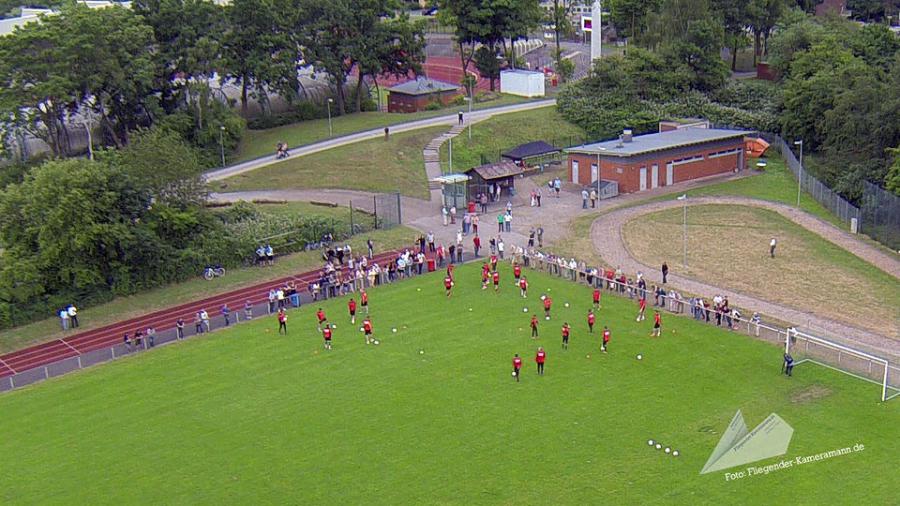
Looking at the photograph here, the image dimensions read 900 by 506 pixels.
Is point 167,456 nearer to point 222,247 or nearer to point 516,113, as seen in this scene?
point 222,247

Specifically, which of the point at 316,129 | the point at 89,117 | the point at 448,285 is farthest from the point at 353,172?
the point at 448,285

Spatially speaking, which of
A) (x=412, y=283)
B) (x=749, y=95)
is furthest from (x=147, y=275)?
(x=749, y=95)

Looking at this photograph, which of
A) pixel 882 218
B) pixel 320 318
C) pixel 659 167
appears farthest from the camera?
pixel 659 167

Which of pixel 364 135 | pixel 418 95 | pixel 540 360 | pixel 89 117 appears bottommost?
pixel 540 360

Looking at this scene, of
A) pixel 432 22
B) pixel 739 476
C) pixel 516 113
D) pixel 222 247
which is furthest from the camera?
pixel 432 22

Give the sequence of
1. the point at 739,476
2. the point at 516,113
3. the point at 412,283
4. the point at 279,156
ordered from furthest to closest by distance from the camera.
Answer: the point at 516,113 < the point at 279,156 < the point at 412,283 < the point at 739,476

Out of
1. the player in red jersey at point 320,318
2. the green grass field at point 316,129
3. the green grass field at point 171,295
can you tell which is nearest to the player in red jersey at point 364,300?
the player in red jersey at point 320,318

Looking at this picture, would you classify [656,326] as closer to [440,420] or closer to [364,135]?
[440,420]

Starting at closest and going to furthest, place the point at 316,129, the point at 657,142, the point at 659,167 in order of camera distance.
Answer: the point at 659,167 < the point at 657,142 < the point at 316,129
